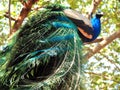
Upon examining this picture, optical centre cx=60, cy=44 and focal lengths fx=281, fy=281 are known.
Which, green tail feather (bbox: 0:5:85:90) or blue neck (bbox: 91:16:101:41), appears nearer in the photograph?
green tail feather (bbox: 0:5:85:90)

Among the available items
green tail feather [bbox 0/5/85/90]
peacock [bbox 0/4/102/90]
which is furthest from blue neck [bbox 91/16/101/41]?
green tail feather [bbox 0/5/85/90]

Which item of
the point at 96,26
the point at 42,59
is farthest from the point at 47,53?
the point at 96,26

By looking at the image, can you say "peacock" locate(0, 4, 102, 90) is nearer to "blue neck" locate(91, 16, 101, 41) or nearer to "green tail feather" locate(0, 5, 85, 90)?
"green tail feather" locate(0, 5, 85, 90)

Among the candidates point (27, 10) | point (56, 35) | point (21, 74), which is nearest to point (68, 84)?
point (21, 74)

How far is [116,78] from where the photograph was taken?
16.7ft

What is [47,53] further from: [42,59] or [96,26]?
[96,26]

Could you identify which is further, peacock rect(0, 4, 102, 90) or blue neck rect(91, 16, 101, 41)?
blue neck rect(91, 16, 101, 41)

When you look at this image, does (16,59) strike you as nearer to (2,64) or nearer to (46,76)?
(2,64)

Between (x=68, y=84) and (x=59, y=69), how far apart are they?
152mm

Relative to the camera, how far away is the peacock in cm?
228

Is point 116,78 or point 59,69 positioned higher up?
point 59,69

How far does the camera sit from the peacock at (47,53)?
2.28 metres

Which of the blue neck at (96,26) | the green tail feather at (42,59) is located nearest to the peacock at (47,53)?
the green tail feather at (42,59)

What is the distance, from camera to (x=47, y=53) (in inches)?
96.1
